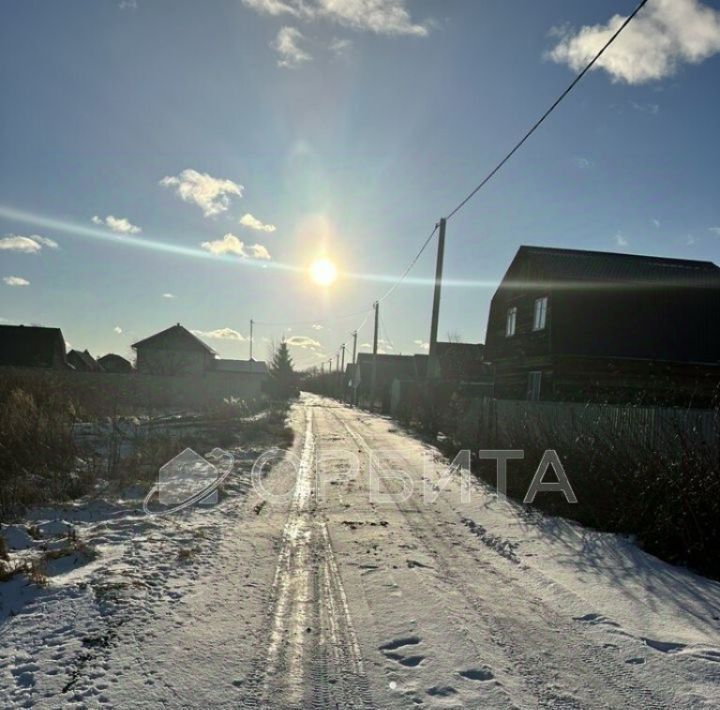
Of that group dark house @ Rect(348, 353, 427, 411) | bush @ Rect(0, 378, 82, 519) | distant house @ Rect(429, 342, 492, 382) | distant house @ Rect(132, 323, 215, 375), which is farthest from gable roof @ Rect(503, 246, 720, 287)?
distant house @ Rect(132, 323, 215, 375)

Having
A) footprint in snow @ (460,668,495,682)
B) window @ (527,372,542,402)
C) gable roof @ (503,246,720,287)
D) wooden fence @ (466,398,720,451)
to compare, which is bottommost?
footprint in snow @ (460,668,495,682)


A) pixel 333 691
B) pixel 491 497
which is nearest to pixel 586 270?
pixel 491 497

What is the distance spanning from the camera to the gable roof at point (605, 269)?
869 inches

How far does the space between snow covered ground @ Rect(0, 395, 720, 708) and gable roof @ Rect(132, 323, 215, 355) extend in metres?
56.9

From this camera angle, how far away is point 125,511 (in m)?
6.67

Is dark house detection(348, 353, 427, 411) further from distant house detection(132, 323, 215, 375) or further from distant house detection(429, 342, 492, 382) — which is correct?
distant house detection(132, 323, 215, 375)

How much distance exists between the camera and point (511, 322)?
25859mm

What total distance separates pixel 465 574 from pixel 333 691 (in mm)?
2410

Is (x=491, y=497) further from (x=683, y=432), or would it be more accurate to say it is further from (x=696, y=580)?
(x=696, y=580)

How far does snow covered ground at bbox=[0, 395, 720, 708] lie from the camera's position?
309cm

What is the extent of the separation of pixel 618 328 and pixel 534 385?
3.92 meters

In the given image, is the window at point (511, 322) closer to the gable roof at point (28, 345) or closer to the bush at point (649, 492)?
the bush at point (649, 492)

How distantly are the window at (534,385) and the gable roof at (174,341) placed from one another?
1798 inches
